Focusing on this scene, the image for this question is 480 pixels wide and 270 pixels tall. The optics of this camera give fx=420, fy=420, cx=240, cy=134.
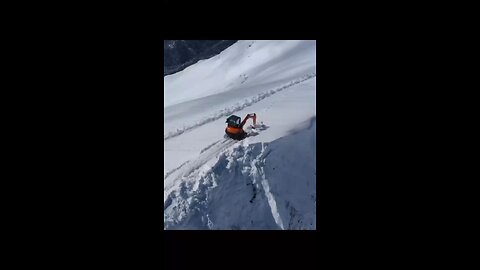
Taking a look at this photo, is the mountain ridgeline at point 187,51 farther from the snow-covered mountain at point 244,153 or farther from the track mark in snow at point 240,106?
the track mark in snow at point 240,106

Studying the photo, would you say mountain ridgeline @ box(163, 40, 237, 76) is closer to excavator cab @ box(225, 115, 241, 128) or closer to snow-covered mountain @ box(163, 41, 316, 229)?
snow-covered mountain @ box(163, 41, 316, 229)

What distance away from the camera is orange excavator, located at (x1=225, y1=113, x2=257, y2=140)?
230cm

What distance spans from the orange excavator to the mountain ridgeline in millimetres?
407

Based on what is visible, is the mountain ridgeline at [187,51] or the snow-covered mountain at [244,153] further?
the mountain ridgeline at [187,51]

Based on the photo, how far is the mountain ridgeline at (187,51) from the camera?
230 cm

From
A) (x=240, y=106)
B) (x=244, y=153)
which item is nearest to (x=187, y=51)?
(x=240, y=106)

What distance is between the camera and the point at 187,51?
8.05 feet

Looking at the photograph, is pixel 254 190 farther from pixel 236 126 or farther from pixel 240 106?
pixel 240 106

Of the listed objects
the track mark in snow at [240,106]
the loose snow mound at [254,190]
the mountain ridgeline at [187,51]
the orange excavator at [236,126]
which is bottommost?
the loose snow mound at [254,190]

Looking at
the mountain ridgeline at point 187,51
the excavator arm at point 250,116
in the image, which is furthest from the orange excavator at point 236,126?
the mountain ridgeline at point 187,51

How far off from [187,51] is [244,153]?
0.70 m

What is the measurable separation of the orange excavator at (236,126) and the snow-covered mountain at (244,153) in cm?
3
